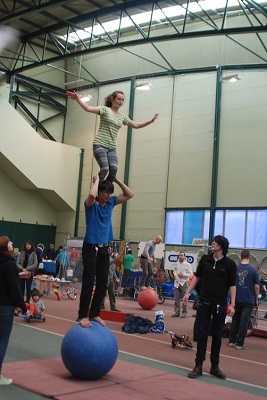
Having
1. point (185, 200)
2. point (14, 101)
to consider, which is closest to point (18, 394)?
point (185, 200)

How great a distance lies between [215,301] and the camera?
623cm

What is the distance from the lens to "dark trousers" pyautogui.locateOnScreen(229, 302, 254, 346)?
8.81 m

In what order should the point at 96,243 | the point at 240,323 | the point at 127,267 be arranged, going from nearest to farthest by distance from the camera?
the point at 96,243, the point at 240,323, the point at 127,267

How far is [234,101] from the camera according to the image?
22.1 metres

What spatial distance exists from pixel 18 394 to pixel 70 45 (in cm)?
2411

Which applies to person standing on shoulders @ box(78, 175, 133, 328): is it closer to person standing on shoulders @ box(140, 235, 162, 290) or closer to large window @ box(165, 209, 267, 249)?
person standing on shoulders @ box(140, 235, 162, 290)

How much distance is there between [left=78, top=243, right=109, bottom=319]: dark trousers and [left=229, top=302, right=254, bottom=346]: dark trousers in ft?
13.8

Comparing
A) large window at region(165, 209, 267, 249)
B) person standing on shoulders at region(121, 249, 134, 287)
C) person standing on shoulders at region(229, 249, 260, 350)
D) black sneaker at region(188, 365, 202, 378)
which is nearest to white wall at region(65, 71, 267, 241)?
large window at region(165, 209, 267, 249)

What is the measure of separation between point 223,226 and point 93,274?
1728 centimetres

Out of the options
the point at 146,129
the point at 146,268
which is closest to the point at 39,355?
the point at 146,268

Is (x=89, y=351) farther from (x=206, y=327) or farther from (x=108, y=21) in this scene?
(x=108, y=21)

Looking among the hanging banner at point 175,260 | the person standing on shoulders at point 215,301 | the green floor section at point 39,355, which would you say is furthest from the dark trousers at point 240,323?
the hanging banner at point 175,260

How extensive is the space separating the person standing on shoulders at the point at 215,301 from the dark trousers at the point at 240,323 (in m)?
2.64

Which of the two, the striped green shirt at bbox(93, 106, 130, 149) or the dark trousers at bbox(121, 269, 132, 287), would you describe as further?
the dark trousers at bbox(121, 269, 132, 287)
